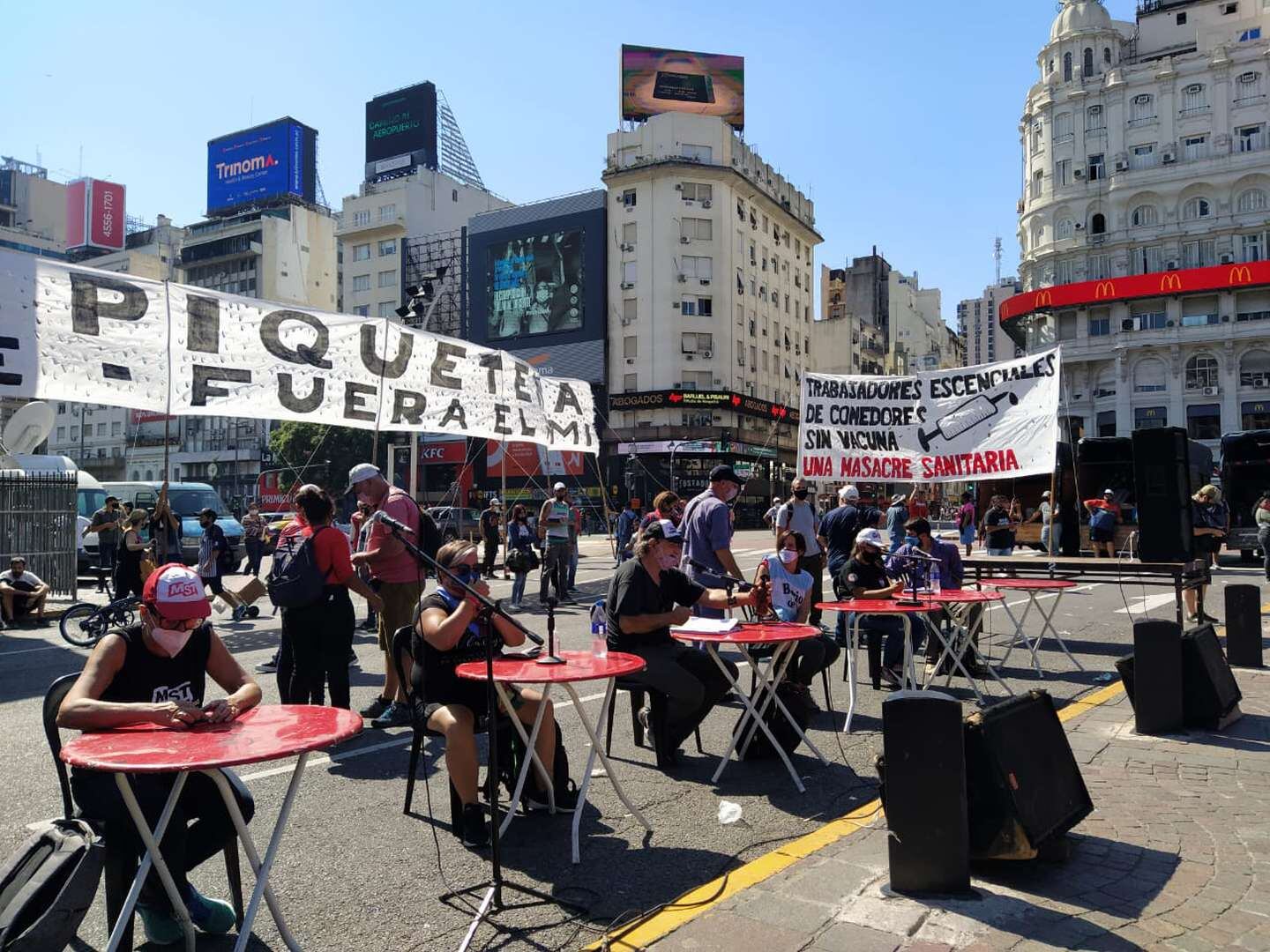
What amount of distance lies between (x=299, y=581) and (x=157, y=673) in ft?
8.74

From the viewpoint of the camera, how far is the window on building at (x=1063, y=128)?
65.6 meters

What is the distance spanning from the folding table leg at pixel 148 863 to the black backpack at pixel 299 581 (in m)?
3.06

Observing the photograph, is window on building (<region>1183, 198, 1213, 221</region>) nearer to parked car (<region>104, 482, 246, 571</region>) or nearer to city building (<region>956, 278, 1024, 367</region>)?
parked car (<region>104, 482, 246, 571</region>)

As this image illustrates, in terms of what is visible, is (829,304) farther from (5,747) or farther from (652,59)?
(5,747)

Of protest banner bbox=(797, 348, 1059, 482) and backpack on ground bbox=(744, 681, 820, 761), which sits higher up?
protest banner bbox=(797, 348, 1059, 482)

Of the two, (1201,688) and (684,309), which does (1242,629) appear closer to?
(1201,688)

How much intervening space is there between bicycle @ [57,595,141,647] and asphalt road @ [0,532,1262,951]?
10.2 ft

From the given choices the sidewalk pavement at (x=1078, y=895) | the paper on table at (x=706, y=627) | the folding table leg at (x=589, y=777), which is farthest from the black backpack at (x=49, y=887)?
the paper on table at (x=706, y=627)

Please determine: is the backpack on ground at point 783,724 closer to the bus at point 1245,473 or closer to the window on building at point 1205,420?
the bus at point 1245,473

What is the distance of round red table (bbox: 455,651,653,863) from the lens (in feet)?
14.2

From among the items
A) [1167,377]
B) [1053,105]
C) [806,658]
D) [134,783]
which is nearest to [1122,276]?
[1167,377]

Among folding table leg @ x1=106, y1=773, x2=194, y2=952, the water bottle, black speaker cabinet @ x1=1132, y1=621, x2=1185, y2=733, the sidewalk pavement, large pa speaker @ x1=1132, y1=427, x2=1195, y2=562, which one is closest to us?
folding table leg @ x1=106, y1=773, x2=194, y2=952

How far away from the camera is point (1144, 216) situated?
62531 millimetres

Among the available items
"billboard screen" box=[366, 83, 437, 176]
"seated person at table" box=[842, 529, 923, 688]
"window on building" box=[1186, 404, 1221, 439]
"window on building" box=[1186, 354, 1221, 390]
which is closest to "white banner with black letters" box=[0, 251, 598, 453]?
"seated person at table" box=[842, 529, 923, 688]
